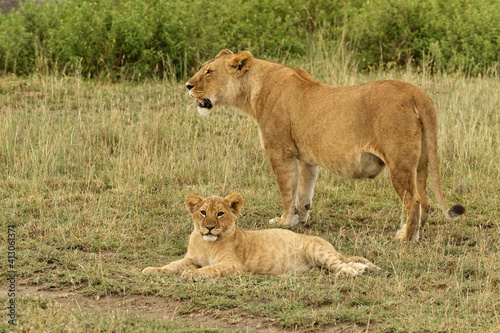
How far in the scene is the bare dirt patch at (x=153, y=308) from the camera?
14.6ft

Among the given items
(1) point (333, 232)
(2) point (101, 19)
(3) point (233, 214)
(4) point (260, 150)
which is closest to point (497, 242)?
(1) point (333, 232)

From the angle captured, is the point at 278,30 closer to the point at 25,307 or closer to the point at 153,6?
the point at 153,6

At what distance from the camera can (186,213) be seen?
277 inches

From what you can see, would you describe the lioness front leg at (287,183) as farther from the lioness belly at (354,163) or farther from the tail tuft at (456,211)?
the tail tuft at (456,211)

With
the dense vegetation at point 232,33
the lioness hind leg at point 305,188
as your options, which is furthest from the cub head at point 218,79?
the dense vegetation at point 232,33

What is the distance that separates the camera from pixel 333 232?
6.69m

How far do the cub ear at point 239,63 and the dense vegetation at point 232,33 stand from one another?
4.40m

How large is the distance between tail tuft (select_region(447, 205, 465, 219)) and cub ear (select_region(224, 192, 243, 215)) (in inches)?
67.6

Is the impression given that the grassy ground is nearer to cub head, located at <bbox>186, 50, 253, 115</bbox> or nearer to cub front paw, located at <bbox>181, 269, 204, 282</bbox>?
cub front paw, located at <bbox>181, 269, 204, 282</bbox>

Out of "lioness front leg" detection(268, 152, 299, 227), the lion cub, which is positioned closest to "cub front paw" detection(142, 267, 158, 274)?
the lion cub

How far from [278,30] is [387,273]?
29.0 ft

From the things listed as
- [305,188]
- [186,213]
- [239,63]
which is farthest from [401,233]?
[239,63]

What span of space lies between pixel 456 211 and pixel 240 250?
1790mm

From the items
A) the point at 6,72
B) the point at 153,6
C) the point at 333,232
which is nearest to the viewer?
the point at 333,232
